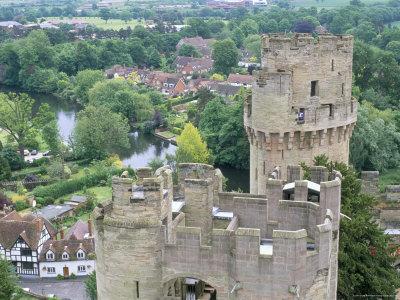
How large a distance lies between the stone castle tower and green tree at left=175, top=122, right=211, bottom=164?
40.5m

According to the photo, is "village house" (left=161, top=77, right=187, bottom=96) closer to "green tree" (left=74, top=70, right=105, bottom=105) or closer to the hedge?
"green tree" (left=74, top=70, right=105, bottom=105)

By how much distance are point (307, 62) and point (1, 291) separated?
74.0ft

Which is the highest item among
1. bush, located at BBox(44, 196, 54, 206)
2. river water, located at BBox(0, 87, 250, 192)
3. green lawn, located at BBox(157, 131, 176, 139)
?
bush, located at BBox(44, 196, 54, 206)

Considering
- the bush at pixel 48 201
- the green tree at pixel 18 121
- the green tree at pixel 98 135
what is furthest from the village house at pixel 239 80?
the bush at pixel 48 201

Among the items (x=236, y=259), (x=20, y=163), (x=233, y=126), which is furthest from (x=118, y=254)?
(x=20, y=163)

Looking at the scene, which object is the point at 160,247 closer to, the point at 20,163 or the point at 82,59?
the point at 20,163

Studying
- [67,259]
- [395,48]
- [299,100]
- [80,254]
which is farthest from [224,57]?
[299,100]

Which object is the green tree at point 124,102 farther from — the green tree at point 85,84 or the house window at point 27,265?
the house window at point 27,265

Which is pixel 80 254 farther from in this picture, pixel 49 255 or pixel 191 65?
pixel 191 65

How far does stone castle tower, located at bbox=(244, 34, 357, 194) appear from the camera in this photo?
31.7 m

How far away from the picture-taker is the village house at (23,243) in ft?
179

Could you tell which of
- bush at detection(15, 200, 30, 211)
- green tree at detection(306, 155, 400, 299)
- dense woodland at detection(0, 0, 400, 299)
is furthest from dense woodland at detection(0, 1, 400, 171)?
green tree at detection(306, 155, 400, 299)

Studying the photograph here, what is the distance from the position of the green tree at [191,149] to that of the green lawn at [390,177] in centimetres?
2178

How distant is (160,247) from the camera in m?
17.6
